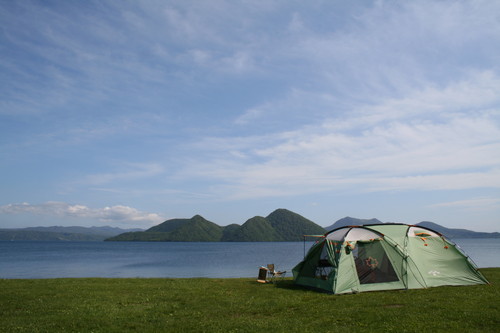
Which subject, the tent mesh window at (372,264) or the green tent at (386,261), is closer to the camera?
the green tent at (386,261)

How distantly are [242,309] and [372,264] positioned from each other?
8.00 m

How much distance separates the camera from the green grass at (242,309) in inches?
461

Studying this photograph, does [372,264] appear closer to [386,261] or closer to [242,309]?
[386,261]

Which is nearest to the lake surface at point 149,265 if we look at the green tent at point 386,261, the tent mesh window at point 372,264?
Result: the green tent at point 386,261

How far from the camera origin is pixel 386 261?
1920 centimetres

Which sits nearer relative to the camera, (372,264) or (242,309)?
(242,309)

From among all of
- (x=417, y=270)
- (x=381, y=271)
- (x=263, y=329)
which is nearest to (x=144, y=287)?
(x=263, y=329)

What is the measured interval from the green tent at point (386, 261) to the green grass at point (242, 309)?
0.97 meters

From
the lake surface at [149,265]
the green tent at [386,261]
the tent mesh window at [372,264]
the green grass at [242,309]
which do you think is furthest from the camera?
the lake surface at [149,265]

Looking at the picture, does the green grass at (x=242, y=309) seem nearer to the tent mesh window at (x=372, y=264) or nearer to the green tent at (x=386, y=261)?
the green tent at (x=386, y=261)

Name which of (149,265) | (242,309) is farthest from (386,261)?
(149,265)

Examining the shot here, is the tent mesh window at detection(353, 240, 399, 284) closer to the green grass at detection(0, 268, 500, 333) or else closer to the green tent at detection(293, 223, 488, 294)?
the green tent at detection(293, 223, 488, 294)

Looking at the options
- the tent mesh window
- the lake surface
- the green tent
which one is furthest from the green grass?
the lake surface

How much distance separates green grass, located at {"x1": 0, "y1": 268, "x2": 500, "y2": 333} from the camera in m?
11.7
